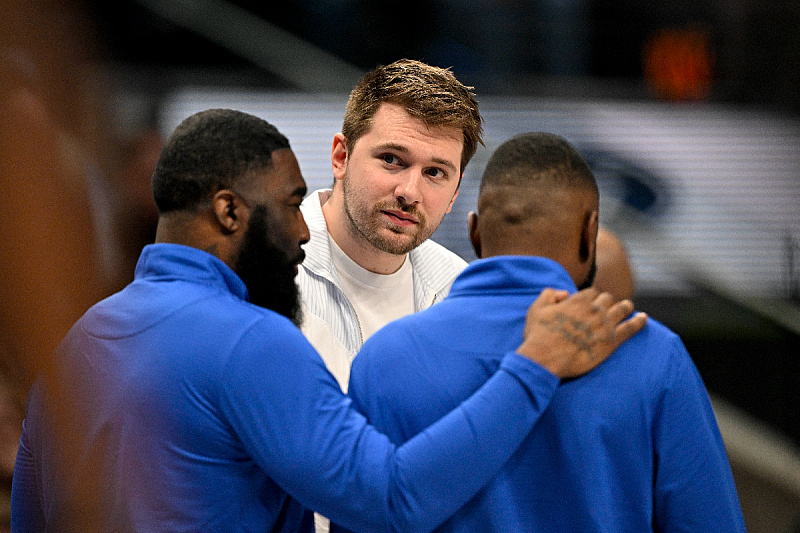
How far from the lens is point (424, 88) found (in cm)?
215

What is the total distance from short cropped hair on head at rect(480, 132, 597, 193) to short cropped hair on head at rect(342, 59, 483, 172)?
64 cm

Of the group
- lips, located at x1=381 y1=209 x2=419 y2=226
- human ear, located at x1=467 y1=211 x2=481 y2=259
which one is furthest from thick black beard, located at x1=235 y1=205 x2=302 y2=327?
lips, located at x1=381 y1=209 x2=419 y2=226

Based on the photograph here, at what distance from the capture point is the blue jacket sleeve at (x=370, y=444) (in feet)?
4.22

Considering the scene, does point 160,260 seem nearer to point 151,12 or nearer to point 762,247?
point 151,12

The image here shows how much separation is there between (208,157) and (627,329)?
2.56ft

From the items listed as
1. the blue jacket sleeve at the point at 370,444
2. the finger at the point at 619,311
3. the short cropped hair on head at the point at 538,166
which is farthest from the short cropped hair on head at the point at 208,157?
the finger at the point at 619,311

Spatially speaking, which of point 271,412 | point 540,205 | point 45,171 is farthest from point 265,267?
point 45,171

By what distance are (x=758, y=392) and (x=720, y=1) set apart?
348 cm

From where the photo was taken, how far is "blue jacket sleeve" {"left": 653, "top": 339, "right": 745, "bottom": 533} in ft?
4.42

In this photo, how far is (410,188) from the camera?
2107 mm

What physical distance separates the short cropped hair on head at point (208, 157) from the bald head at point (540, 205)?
1.38 feet

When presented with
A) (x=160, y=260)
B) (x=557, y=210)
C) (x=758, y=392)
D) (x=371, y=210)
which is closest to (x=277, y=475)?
(x=160, y=260)

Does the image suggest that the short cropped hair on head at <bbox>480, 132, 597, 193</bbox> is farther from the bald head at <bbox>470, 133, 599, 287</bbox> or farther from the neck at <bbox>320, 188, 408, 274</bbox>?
the neck at <bbox>320, 188, 408, 274</bbox>

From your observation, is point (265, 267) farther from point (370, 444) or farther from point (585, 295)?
point (585, 295)
